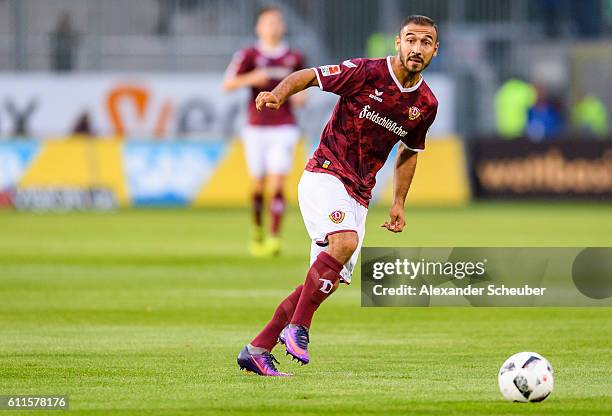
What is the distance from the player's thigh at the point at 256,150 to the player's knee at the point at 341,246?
9.38 meters

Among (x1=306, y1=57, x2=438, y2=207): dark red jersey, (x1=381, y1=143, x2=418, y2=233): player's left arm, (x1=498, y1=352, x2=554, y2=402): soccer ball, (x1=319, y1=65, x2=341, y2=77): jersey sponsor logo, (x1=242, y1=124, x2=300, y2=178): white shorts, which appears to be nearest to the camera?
(x1=498, y1=352, x2=554, y2=402): soccer ball

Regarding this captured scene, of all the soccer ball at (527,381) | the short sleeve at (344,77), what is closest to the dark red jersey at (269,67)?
the short sleeve at (344,77)

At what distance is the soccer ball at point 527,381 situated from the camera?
7.52 metres

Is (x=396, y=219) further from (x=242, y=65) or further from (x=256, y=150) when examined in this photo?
(x=256, y=150)

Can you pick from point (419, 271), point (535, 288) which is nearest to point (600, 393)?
point (419, 271)

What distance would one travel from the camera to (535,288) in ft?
35.1

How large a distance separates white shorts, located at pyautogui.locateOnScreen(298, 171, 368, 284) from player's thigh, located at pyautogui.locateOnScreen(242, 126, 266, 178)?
9089 mm

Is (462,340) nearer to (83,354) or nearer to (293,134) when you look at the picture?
(83,354)

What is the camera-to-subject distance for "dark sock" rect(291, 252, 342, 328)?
846 centimetres

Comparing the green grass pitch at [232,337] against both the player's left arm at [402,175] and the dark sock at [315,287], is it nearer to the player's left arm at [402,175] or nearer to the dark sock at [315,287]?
the dark sock at [315,287]

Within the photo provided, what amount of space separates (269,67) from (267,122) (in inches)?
27.0

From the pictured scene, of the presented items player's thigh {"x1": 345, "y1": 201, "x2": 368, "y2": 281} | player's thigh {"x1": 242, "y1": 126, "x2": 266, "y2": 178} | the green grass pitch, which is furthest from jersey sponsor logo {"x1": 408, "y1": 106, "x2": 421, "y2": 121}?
player's thigh {"x1": 242, "y1": 126, "x2": 266, "y2": 178}

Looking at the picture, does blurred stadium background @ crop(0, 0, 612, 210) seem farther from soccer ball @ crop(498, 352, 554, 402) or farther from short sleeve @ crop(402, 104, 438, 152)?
soccer ball @ crop(498, 352, 554, 402)

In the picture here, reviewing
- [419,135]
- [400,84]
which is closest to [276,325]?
[419,135]
